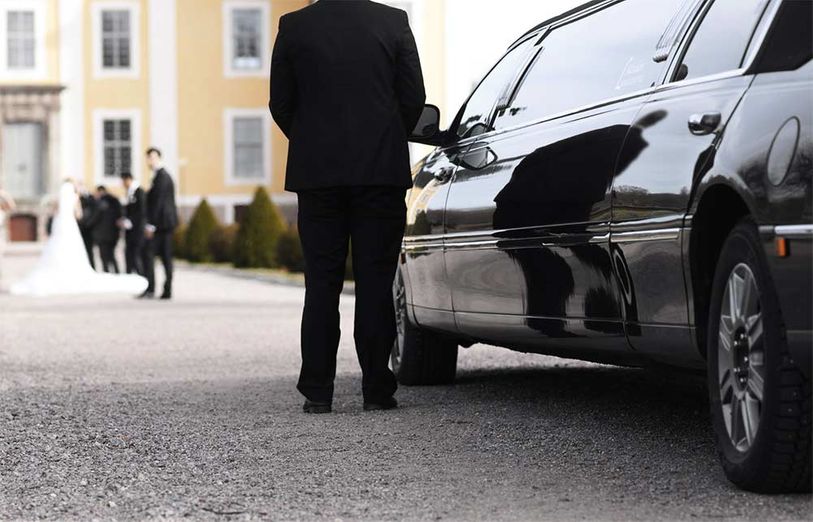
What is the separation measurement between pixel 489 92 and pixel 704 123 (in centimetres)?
290

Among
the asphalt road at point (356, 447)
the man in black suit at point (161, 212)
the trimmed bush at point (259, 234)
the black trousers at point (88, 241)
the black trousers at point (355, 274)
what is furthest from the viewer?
the trimmed bush at point (259, 234)

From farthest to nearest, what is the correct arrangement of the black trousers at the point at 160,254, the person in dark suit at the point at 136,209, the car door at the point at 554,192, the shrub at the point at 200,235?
the shrub at the point at 200,235 → the person in dark suit at the point at 136,209 → the black trousers at the point at 160,254 → the car door at the point at 554,192

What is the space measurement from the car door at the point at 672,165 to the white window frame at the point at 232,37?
52021 mm

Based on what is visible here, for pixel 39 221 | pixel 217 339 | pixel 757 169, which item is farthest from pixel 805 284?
pixel 39 221

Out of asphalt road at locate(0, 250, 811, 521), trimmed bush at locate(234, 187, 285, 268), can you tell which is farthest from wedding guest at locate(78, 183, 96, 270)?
asphalt road at locate(0, 250, 811, 521)

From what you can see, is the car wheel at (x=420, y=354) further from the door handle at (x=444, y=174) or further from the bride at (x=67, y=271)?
the bride at (x=67, y=271)

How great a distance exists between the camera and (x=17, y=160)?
182 ft

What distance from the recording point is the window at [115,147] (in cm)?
5675

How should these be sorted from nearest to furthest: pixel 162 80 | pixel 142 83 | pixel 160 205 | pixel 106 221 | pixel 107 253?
pixel 160 205, pixel 106 221, pixel 107 253, pixel 162 80, pixel 142 83

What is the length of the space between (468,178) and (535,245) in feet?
3.43

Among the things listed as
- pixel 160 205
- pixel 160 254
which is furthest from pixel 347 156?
pixel 160 254

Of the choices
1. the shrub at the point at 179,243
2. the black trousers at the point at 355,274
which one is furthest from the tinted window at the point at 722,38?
the shrub at the point at 179,243

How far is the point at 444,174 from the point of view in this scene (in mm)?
7852

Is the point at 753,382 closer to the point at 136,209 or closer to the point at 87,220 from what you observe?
the point at 136,209
